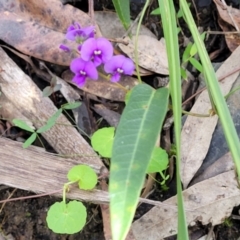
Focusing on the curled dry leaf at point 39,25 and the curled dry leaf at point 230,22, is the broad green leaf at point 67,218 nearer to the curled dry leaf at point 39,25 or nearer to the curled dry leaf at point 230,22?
the curled dry leaf at point 39,25

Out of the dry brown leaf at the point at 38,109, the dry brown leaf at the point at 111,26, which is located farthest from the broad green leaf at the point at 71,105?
the dry brown leaf at the point at 111,26

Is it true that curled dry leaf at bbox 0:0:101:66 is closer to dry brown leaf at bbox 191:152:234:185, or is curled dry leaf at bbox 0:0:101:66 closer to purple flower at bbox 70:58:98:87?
purple flower at bbox 70:58:98:87

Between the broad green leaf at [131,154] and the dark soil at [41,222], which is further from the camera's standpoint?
the dark soil at [41,222]

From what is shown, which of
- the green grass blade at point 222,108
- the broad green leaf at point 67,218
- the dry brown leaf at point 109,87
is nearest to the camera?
the green grass blade at point 222,108

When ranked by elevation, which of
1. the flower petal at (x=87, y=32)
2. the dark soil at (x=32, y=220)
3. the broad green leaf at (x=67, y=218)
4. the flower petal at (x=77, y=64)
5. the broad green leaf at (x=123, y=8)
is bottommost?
the dark soil at (x=32, y=220)

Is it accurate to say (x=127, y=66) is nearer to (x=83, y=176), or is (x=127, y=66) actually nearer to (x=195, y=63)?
(x=195, y=63)

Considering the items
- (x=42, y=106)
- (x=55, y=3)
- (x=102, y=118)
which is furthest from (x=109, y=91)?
(x=55, y=3)

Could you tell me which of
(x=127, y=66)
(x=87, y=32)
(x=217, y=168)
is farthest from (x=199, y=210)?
(x=87, y=32)
